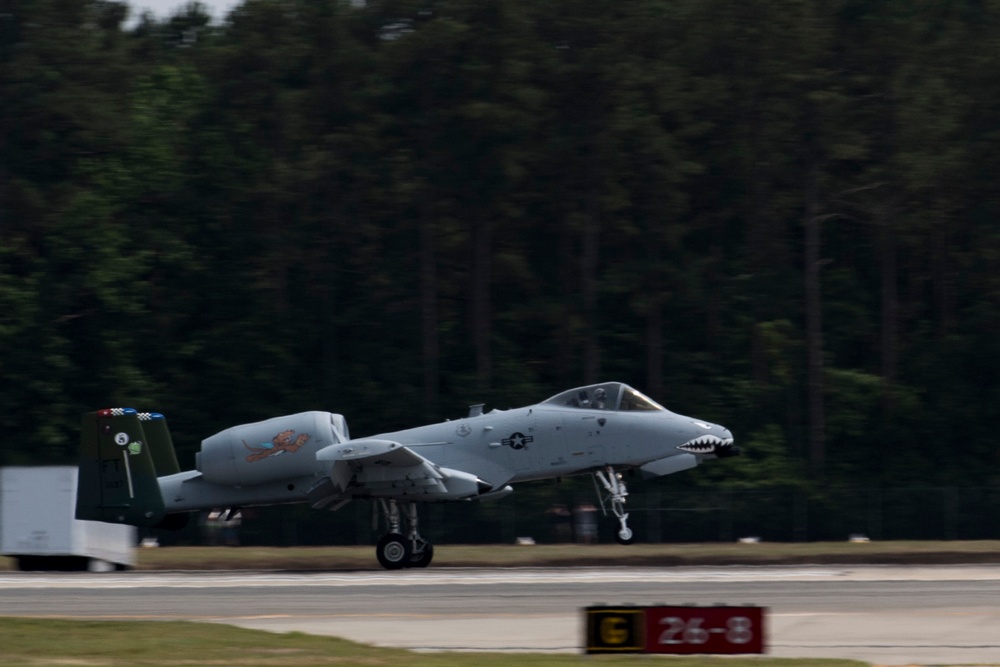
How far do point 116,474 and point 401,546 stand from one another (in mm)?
5792

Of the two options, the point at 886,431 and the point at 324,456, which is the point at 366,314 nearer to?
the point at 886,431

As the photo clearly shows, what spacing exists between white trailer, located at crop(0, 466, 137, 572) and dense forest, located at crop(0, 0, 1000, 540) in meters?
18.0

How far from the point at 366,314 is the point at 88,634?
1346 inches

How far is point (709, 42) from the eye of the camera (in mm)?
51156

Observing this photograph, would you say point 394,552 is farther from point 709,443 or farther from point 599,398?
point 709,443

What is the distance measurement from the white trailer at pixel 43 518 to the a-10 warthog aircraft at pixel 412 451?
0.35 metres

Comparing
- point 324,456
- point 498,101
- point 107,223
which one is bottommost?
point 324,456

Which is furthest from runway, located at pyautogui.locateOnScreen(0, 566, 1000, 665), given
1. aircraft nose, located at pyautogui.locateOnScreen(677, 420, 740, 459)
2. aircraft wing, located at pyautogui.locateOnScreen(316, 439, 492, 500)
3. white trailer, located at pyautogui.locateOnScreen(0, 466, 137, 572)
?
aircraft nose, located at pyautogui.locateOnScreen(677, 420, 740, 459)

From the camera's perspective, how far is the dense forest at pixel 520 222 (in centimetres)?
4909

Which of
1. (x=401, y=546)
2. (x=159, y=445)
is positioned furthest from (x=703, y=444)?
(x=159, y=445)

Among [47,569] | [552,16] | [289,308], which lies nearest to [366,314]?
[289,308]

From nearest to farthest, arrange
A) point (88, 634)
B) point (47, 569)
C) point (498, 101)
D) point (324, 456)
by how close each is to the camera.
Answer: point (88, 634), point (324, 456), point (47, 569), point (498, 101)

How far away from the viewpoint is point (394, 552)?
28.8 meters

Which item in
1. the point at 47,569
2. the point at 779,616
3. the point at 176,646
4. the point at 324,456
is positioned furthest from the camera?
the point at 47,569
